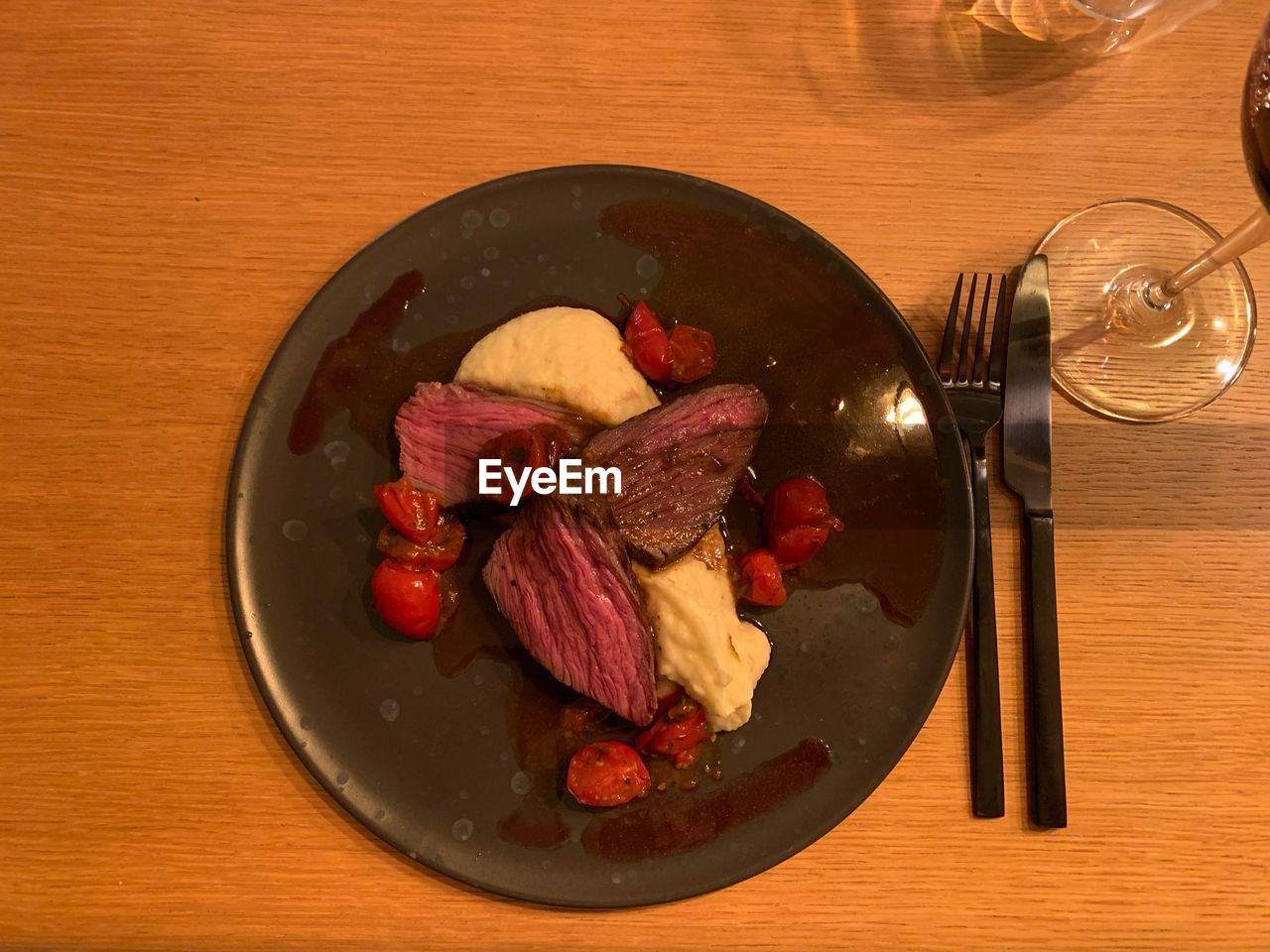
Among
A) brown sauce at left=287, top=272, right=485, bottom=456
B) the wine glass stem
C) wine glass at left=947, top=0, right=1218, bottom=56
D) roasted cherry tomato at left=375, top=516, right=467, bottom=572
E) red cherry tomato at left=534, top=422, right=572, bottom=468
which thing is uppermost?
Result: wine glass at left=947, top=0, right=1218, bottom=56

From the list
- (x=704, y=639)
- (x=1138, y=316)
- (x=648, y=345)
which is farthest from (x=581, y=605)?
(x=1138, y=316)

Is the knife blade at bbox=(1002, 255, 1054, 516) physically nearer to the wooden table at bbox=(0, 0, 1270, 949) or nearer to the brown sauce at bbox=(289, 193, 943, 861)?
the wooden table at bbox=(0, 0, 1270, 949)

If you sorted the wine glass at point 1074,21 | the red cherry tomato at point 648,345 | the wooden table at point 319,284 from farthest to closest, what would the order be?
the wine glass at point 1074,21 < the red cherry tomato at point 648,345 < the wooden table at point 319,284

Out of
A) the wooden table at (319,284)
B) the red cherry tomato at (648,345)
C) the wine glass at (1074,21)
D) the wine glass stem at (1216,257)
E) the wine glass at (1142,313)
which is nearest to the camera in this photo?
the wine glass stem at (1216,257)

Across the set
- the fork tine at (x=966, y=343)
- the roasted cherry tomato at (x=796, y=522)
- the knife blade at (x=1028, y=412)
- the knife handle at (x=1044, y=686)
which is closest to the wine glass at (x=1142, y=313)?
the knife blade at (x=1028, y=412)

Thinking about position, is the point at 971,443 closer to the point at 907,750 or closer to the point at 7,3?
the point at 907,750

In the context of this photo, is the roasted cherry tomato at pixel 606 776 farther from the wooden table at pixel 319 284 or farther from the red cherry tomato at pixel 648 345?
the red cherry tomato at pixel 648 345

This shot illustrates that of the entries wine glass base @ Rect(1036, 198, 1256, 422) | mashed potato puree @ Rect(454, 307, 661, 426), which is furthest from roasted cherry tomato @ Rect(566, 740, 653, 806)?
wine glass base @ Rect(1036, 198, 1256, 422)
